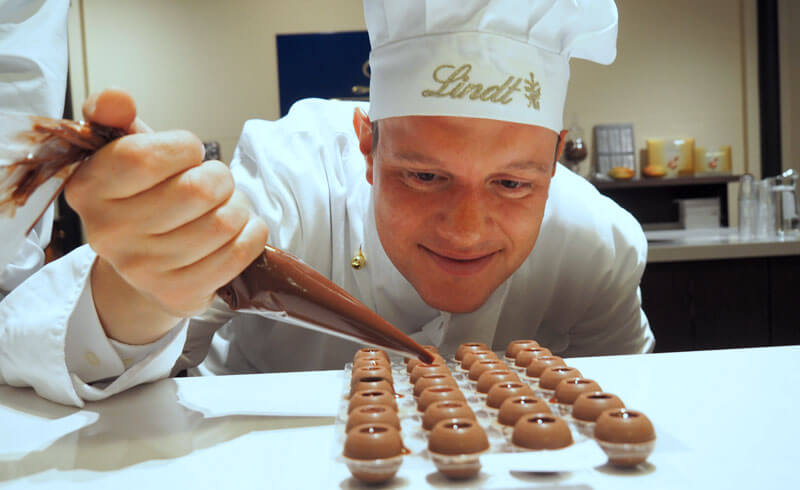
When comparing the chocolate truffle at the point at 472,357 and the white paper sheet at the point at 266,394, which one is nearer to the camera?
the white paper sheet at the point at 266,394

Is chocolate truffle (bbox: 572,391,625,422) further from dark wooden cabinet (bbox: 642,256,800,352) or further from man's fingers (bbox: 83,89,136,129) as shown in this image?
dark wooden cabinet (bbox: 642,256,800,352)

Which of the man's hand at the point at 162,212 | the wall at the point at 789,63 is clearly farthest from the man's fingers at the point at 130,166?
the wall at the point at 789,63

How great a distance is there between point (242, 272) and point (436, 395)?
0.25m

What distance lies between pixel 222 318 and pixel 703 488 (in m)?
1.03

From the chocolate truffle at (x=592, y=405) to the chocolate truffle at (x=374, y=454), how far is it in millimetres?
197

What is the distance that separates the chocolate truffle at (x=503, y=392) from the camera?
701 mm

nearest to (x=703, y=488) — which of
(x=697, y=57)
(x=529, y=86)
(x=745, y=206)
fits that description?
(x=529, y=86)

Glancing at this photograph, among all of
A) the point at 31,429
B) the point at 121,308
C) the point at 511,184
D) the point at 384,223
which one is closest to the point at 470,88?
the point at 511,184

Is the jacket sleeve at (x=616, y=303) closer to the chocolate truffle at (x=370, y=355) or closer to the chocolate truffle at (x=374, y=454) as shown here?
the chocolate truffle at (x=370, y=355)

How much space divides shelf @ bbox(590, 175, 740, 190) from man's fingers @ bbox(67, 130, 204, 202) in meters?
4.12

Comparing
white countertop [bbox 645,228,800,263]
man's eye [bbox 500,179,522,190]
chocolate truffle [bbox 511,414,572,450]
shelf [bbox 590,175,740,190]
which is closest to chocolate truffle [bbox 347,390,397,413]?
chocolate truffle [bbox 511,414,572,450]

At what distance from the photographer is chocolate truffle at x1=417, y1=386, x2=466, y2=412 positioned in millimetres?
699

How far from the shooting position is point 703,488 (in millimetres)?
503

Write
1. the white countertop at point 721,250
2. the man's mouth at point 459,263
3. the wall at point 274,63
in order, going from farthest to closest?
the wall at point 274,63 < the white countertop at point 721,250 < the man's mouth at point 459,263
